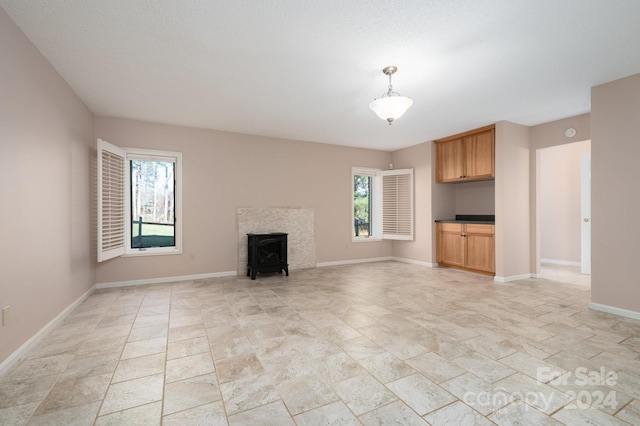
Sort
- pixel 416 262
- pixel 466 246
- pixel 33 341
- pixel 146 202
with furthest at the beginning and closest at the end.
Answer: pixel 416 262 < pixel 466 246 < pixel 146 202 < pixel 33 341

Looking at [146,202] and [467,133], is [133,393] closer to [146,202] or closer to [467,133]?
[146,202]

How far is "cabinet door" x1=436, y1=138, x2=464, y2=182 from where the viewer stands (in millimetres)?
5633

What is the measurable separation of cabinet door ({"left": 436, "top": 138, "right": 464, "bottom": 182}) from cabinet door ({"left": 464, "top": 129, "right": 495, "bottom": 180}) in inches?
5.0

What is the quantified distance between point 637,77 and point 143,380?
17.6ft

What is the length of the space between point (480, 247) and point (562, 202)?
2.66 m

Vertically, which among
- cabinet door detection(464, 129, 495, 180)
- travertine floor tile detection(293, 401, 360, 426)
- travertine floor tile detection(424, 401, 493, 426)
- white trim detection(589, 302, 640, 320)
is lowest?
travertine floor tile detection(293, 401, 360, 426)

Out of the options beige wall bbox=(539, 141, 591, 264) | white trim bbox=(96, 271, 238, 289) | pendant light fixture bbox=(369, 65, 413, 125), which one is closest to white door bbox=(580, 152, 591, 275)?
beige wall bbox=(539, 141, 591, 264)

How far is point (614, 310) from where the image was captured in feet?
10.7

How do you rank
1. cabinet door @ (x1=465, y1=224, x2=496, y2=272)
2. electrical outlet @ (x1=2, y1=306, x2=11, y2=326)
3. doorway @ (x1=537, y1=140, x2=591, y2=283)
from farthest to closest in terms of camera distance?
doorway @ (x1=537, y1=140, x2=591, y2=283), cabinet door @ (x1=465, y1=224, x2=496, y2=272), electrical outlet @ (x1=2, y1=306, x2=11, y2=326)

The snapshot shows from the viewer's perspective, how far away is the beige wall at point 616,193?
3135 millimetres

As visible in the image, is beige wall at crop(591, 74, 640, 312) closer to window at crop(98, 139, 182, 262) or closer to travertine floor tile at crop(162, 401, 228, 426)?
travertine floor tile at crop(162, 401, 228, 426)

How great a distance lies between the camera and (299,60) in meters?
2.85

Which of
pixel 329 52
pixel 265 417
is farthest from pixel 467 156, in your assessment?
pixel 265 417

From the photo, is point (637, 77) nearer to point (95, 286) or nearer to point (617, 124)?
point (617, 124)
